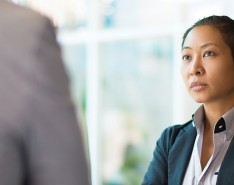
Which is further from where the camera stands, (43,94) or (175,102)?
(175,102)

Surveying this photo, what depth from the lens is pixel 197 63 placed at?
5.13 feet

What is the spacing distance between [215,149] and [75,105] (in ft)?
3.17

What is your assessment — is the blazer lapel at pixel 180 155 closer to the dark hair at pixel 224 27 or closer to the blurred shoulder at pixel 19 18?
the dark hair at pixel 224 27


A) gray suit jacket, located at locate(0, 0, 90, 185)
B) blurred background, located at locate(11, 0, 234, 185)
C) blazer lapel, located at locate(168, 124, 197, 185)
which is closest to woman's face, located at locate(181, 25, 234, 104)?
blazer lapel, located at locate(168, 124, 197, 185)

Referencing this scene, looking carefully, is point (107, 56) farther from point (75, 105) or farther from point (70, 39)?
point (75, 105)

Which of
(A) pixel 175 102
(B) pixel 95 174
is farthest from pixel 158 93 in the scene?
(B) pixel 95 174

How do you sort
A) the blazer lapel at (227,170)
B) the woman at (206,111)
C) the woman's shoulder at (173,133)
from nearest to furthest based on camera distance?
the blazer lapel at (227,170) → the woman at (206,111) → the woman's shoulder at (173,133)

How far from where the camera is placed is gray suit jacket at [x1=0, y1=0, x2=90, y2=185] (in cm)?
64

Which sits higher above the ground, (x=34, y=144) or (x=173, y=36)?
(x=173, y=36)

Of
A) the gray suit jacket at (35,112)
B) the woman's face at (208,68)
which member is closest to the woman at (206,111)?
the woman's face at (208,68)

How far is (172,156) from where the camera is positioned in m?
1.63

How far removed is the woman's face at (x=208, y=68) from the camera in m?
1.54

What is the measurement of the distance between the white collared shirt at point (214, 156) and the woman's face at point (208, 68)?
87mm

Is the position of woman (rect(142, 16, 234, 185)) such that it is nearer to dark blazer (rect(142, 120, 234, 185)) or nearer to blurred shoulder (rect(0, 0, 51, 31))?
dark blazer (rect(142, 120, 234, 185))
